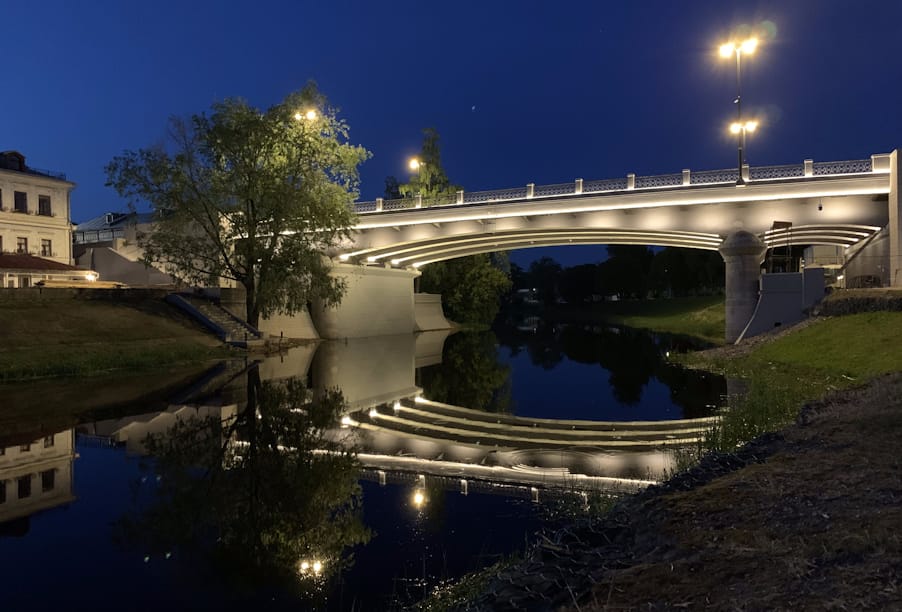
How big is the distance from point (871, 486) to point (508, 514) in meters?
4.05

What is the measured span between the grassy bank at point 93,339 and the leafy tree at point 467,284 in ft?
108

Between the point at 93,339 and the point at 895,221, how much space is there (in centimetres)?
3425

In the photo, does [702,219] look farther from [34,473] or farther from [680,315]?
[680,315]

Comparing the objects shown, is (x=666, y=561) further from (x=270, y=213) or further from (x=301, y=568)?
(x=270, y=213)

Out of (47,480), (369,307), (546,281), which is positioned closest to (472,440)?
(47,480)

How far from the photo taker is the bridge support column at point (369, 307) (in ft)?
148

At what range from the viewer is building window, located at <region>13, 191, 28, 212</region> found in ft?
148

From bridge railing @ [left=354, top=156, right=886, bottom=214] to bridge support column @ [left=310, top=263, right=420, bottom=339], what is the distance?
24.7 ft

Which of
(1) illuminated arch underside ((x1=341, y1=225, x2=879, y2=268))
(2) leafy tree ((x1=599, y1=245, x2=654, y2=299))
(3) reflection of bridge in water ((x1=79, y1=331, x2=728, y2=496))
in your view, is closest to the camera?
(3) reflection of bridge in water ((x1=79, y1=331, x2=728, y2=496))

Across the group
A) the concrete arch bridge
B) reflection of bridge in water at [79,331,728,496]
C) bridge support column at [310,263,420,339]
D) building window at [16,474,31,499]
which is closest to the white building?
bridge support column at [310,263,420,339]

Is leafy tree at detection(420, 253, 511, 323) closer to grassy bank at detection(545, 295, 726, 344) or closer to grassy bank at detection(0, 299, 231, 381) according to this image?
grassy bank at detection(545, 295, 726, 344)

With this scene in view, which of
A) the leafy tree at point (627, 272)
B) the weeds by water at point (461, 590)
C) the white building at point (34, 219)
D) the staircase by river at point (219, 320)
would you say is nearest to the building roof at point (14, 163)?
the white building at point (34, 219)

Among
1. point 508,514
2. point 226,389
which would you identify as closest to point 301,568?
point 508,514

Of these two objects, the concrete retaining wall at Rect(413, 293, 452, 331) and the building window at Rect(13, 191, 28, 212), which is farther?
the concrete retaining wall at Rect(413, 293, 452, 331)
